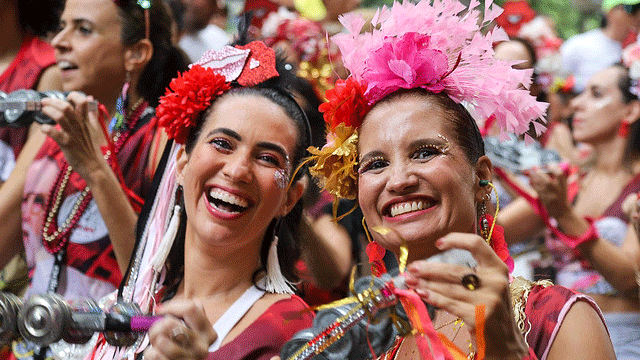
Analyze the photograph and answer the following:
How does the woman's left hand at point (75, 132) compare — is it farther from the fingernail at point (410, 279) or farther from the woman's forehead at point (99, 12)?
the fingernail at point (410, 279)

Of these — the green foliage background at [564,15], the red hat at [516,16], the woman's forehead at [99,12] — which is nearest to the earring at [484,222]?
the woman's forehead at [99,12]

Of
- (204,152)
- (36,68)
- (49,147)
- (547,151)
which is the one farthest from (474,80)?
(547,151)

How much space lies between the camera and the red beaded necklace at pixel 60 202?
3418mm

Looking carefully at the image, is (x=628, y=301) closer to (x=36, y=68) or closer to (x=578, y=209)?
(x=578, y=209)

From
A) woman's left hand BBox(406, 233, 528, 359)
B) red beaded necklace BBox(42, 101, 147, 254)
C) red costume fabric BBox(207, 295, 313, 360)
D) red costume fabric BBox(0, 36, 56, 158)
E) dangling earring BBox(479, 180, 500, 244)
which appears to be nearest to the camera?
woman's left hand BBox(406, 233, 528, 359)

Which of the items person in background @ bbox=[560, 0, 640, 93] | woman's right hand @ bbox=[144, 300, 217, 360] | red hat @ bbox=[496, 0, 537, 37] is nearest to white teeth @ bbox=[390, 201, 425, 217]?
woman's right hand @ bbox=[144, 300, 217, 360]

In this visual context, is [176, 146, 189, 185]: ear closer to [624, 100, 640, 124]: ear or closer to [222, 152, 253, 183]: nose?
[222, 152, 253, 183]: nose

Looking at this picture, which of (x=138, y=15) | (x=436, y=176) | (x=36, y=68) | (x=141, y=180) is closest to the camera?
(x=436, y=176)

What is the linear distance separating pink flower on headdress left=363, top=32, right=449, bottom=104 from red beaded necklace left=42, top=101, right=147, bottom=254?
4.99ft

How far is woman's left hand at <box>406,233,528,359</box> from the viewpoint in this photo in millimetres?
1607

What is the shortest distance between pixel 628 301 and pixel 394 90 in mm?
2463

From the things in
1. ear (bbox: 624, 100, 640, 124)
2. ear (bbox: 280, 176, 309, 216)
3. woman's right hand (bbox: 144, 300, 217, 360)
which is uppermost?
woman's right hand (bbox: 144, 300, 217, 360)

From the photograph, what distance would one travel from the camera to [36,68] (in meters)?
4.00

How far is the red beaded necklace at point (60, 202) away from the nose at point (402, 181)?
1631mm
